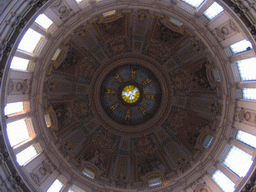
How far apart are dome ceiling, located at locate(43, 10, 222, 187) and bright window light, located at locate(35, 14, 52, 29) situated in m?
3.07

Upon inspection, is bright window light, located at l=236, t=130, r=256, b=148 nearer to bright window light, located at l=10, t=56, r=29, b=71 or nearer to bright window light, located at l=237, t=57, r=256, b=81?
bright window light, located at l=237, t=57, r=256, b=81

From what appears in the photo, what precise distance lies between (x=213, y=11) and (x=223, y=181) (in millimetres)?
13063

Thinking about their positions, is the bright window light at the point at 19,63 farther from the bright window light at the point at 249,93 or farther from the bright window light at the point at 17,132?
the bright window light at the point at 249,93

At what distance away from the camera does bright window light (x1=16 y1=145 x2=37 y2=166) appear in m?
14.9

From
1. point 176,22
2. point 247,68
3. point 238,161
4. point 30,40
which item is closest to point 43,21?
point 30,40

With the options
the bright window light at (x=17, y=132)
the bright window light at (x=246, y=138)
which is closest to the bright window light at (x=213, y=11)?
the bright window light at (x=246, y=138)

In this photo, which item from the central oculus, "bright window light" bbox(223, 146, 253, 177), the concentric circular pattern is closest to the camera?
"bright window light" bbox(223, 146, 253, 177)

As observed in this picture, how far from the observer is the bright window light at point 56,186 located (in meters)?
16.7

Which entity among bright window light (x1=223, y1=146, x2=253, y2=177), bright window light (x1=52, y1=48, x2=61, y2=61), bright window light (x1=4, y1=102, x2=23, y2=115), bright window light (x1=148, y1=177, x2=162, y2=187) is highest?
bright window light (x1=52, y1=48, x2=61, y2=61)

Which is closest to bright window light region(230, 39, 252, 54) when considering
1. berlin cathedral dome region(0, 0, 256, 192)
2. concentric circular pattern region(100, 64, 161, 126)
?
berlin cathedral dome region(0, 0, 256, 192)

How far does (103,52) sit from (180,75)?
968cm

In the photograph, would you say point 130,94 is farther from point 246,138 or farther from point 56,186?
point 246,138

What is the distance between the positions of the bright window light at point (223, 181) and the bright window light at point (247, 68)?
793 centimetres

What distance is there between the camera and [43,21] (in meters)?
15.0
